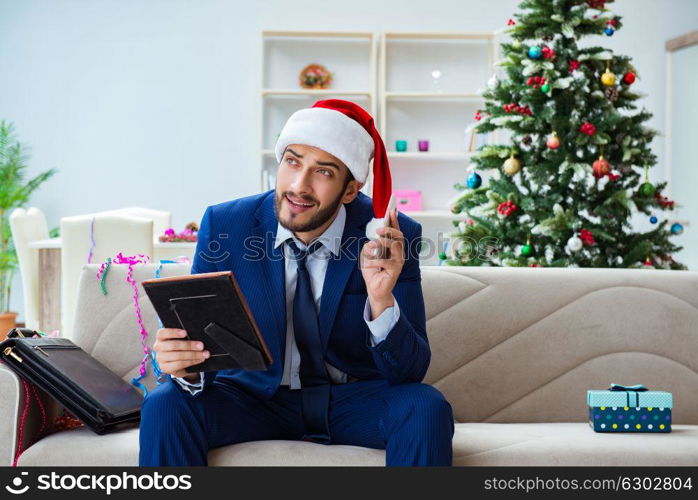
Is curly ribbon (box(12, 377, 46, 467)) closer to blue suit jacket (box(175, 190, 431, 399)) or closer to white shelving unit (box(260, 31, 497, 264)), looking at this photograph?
blue suit jacket (box(175, 190, 431, 399))

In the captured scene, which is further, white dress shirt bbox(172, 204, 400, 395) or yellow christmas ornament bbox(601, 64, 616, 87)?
yellow christmas ornament bbox(601, 64, 616, 87)

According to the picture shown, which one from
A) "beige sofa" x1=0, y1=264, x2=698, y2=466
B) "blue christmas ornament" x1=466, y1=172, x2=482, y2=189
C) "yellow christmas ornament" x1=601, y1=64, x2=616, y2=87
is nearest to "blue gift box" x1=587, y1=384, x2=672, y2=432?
"beige sofa" x1=0, y1=264, x2=698, y2=466

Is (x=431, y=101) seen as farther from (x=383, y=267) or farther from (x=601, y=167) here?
(x=383, y=267)

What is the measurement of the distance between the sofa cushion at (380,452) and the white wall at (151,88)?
14.5 ft

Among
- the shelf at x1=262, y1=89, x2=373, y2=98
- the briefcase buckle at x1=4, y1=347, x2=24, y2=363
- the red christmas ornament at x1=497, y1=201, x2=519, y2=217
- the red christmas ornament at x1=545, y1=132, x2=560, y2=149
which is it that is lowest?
the briefcase buckle at x1=4, y1=347, x2=24, y2=363

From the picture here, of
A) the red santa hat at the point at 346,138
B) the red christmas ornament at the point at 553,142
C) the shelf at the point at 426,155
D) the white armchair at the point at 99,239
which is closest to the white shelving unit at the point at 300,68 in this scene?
the shelf at the point at 426,155

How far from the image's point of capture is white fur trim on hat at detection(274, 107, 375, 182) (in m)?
1.75

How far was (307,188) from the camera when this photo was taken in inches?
67.4

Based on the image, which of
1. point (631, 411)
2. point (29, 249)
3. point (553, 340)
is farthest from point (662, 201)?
point (29, 249)

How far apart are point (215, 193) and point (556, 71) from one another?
359 cm

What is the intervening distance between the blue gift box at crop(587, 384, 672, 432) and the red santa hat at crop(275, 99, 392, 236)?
72cm

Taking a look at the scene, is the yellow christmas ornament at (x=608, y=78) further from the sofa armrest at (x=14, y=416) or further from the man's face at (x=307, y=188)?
the sofa armrest at (x=14, y=416)

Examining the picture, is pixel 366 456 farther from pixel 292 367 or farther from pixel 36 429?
pixel 36 429

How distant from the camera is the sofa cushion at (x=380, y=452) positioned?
5.21 feet
